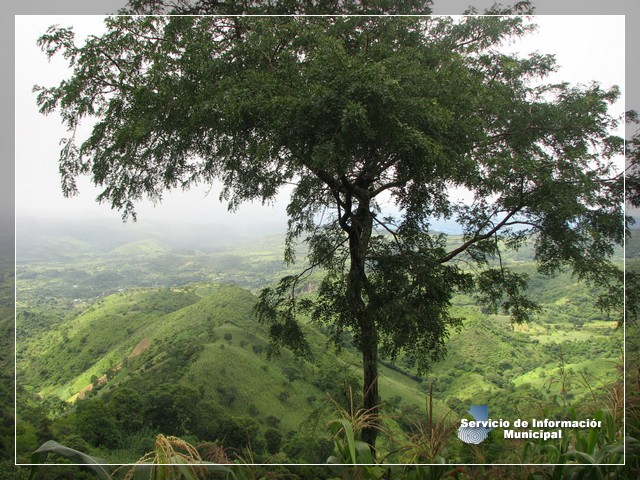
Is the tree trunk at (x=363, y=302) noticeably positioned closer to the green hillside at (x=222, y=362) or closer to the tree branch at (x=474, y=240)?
the green hillside at (x=222, y=362)

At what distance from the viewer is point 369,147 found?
117 inches

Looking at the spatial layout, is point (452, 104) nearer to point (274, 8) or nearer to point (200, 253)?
point (274, 8)

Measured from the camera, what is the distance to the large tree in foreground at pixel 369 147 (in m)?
2.89

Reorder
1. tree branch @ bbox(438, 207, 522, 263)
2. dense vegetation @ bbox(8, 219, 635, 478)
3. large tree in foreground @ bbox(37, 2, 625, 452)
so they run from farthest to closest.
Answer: tree branch @ bbox(438, 207, 522, 263), dense vegetation @ bbox(8, 219, 635, 478), large tree in foreground @ bbox(37, 2, 625, 452)

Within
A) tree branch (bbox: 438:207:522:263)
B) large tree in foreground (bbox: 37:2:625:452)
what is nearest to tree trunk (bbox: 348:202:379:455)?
large tree in foreground (bbox: 37:2:625:452)

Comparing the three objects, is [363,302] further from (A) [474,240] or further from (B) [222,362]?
(B) [222,362]

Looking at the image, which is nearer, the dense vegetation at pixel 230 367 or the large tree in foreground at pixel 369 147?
the large tree in foreground at pixel 369 147

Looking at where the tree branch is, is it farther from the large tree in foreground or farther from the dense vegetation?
the dense vegetation

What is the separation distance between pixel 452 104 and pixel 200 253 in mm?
1943

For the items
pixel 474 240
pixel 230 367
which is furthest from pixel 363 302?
pixel 230 367

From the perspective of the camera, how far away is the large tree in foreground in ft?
9.50

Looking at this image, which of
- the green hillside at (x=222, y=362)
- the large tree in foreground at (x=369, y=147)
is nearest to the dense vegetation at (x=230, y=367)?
the green hillside at (x=222, y=362)

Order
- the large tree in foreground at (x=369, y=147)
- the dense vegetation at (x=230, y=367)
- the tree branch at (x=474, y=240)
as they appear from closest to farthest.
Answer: the large tree in foreground at (x=369, y=147), the dense vegetation at (x=230, y=367), the tree branch at (x=474, y=240)

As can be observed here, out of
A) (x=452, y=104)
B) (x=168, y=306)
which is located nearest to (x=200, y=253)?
(x=168, y=306)
